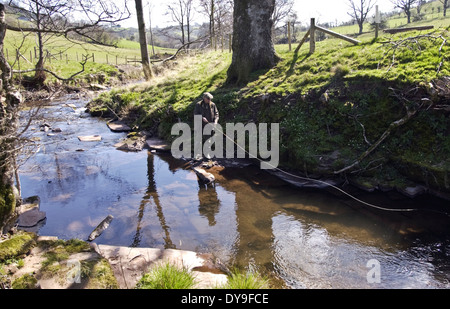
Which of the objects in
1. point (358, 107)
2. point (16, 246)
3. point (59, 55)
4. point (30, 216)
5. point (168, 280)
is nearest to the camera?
point (168, 280)

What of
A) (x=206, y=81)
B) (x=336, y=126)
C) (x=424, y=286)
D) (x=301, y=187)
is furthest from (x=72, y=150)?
(x=424, y=286)

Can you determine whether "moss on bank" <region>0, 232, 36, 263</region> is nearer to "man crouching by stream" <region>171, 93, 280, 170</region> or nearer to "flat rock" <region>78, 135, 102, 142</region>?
"man crouching by stream" <region>171, 93, 280, 170</region>

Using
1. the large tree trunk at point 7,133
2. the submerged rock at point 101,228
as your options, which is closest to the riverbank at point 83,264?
the large tree trunk at point 7,133

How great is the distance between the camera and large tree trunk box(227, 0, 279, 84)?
12812mm

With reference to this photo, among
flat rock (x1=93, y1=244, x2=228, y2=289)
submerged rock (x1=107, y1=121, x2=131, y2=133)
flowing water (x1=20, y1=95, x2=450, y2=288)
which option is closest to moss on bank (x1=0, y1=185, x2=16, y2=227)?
flowing water (x1=20, y1=95, x2=450, y2=288)

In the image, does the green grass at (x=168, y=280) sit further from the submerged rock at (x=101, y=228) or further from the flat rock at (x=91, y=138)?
the flat rock at (x=91, y=138)

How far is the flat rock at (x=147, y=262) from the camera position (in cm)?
471

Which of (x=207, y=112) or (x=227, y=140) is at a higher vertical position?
(x=207, y=112)

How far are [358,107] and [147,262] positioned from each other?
7.02 meters

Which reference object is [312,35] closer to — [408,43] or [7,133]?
[408,43]

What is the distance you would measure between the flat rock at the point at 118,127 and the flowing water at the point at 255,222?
455cm

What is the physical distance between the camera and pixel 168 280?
4121 millimetres

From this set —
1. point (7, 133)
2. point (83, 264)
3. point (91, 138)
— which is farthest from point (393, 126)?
point (91, 138)

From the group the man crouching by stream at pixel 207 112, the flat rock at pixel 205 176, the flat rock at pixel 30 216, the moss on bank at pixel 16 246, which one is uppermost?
the man crouching by stream at pixel 207 112
